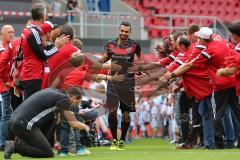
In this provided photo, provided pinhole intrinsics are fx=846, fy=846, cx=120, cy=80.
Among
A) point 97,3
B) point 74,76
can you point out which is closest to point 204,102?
point 74,76

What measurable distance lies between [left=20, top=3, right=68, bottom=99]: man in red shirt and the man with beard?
243 centimetres

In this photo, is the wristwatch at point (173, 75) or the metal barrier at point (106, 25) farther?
the metal barrier at point (106, 25)

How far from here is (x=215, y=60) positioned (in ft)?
48.9

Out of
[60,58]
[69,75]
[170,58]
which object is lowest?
[69,75]

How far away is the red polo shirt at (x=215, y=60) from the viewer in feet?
48.5

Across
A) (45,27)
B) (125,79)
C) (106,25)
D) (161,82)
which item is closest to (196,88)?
(161,82)

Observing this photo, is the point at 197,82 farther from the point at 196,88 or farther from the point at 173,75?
the point at 173,75

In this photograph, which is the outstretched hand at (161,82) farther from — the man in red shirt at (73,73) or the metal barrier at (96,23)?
the metal barrier at (96,23)

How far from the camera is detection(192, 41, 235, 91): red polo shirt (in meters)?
14.8

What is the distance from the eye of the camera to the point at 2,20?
1072 inches

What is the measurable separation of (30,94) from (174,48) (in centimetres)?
390

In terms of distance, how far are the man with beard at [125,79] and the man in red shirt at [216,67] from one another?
1148 mm

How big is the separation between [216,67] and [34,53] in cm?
342

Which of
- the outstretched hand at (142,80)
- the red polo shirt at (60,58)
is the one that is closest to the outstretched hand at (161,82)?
the outstretched hand at (142,80)
